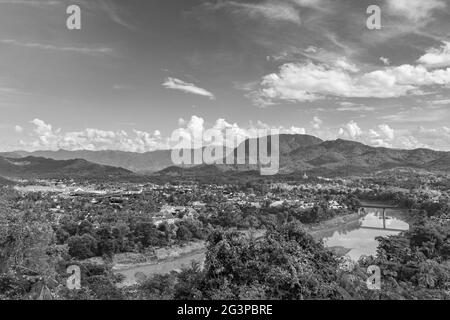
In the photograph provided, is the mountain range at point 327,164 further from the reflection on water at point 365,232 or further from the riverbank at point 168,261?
the riverbank at point 168,261

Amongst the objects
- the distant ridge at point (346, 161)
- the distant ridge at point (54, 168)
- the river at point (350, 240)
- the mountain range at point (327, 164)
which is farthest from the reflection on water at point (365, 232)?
the distant ridge at point (54, 168)

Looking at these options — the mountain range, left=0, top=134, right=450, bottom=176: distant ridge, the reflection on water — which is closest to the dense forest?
the reflection on water

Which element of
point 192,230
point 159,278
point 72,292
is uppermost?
point 72,292

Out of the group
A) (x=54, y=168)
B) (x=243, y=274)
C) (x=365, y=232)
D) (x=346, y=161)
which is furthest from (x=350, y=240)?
(x=54, y=168)

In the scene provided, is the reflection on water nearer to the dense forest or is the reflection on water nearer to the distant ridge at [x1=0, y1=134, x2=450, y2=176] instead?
the dense forest

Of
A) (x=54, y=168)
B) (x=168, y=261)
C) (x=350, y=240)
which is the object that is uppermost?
(x=54, y=168)

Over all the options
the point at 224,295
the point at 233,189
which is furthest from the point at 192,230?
the point at 233,189

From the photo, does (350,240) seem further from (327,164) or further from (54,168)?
(54,168)
